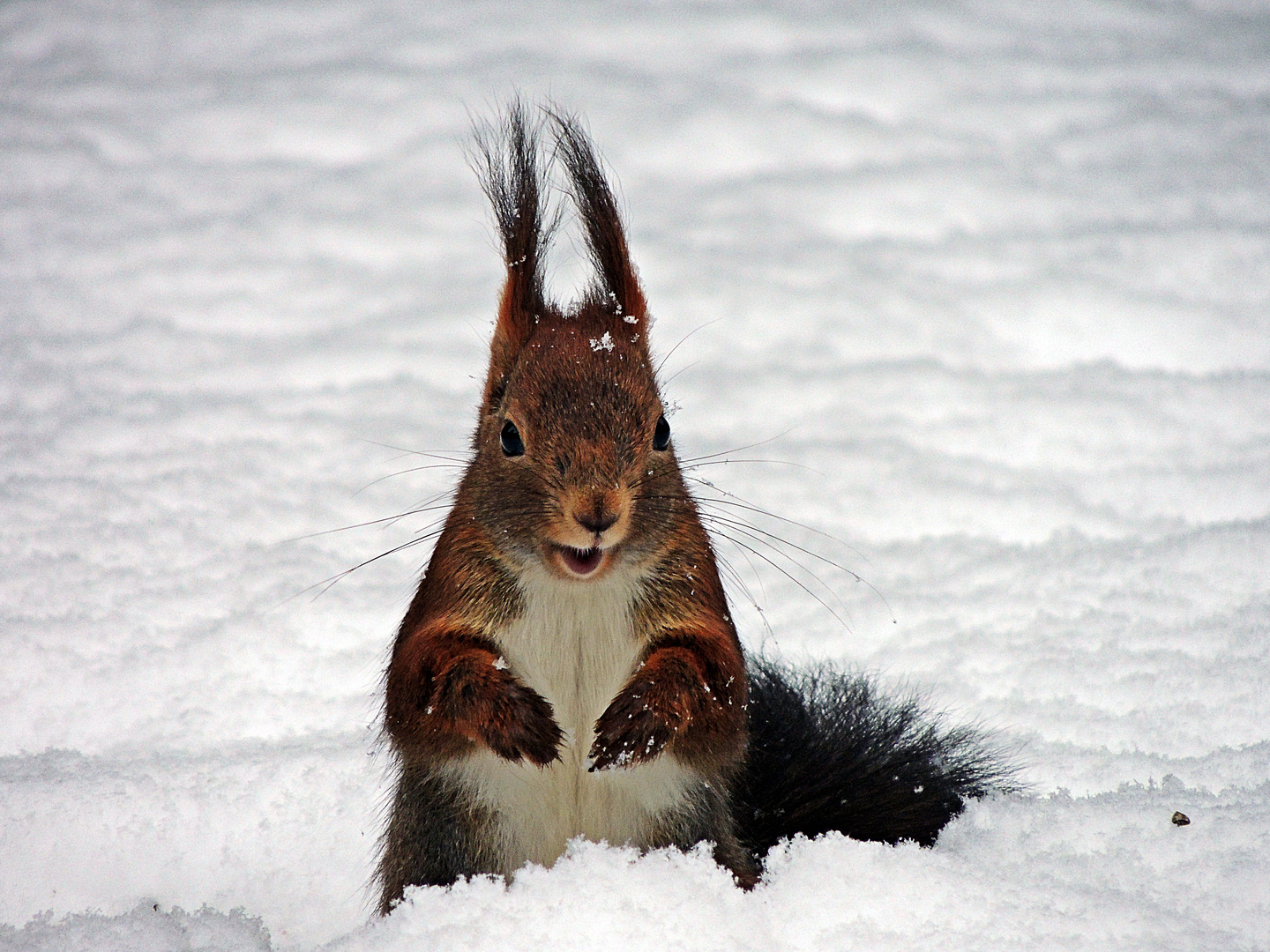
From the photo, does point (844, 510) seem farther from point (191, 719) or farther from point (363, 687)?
point (191, 719)

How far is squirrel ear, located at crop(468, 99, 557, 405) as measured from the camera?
2.03 metres

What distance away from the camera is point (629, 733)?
168 centimetres

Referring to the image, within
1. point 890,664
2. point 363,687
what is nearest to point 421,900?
point 363,687

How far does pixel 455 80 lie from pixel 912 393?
231 cm

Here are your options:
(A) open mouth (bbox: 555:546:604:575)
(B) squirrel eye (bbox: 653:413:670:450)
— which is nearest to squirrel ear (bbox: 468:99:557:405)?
(B) squirrel eye (bbox: 653:413:670:450)

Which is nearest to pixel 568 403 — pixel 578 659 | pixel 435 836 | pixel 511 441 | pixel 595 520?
pixel 511 441

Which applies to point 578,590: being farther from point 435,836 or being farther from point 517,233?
point 517,233

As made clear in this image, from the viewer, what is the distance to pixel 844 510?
10.6 feet

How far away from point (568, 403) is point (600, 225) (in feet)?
1.32

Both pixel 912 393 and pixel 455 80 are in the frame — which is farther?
pixel 455 80

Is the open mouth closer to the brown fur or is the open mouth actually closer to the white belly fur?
the brown fur

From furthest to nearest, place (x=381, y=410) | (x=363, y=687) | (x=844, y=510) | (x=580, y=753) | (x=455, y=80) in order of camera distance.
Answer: (x=455, y=80) < (x=381, y=410) < (x=844, y=510) < (x=363, y=687) < (x=580, y=753)

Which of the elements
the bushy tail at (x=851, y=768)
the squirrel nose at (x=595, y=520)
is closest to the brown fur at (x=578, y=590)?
the squirrel nose at (x=595, y=520)

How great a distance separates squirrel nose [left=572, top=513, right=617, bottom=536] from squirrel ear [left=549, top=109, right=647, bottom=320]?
531 mm
